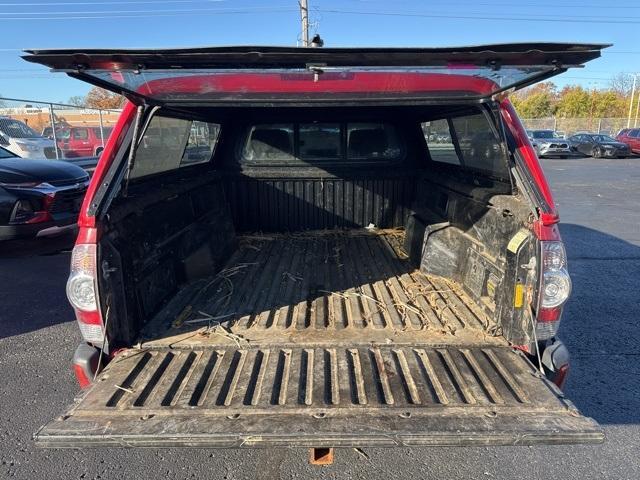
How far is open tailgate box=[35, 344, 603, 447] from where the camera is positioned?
1.73 m

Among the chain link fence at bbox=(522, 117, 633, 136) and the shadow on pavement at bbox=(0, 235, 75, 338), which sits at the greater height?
the chain link fence at bbox=(522, 117, 633, 136)

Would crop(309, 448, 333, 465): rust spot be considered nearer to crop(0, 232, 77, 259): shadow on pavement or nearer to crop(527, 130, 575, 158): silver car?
crop(0, 232, 77, 259): shadow on pavement

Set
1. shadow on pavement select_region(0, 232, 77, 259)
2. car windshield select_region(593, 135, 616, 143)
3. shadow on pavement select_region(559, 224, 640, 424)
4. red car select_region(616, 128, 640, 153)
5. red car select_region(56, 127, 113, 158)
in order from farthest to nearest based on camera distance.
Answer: car windshield select_region(593, 135, 616, 143) < red car select_region(616, 128, 640, 153) < red car select_region(56, 127, 113, 158) < shadow on pavement select_region(0, 232, 77, 259) < shadow on pavement select_region(559, 224, 640, 424)

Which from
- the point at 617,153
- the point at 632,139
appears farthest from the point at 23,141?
the point at 632,139

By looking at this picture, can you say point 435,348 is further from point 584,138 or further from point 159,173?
point 584,138

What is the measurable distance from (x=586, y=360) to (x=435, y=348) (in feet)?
5.90

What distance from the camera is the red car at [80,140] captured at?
596 inches

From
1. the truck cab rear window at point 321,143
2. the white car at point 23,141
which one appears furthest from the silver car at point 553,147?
the white car at point 23,141

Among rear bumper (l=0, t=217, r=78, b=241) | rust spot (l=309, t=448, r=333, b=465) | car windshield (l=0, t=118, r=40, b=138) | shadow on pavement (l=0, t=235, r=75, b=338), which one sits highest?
car windshield (l=0, t=118, r=40, b=138)

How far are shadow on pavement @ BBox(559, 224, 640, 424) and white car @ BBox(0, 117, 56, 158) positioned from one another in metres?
13.2

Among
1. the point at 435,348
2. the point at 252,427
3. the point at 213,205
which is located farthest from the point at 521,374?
the point at 213,205

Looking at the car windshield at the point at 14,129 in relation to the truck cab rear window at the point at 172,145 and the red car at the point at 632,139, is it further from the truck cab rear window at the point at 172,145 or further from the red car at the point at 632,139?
the red car at the point at 632,139

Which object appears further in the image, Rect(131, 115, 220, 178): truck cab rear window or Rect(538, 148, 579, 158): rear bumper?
Rect(538, 148, 579, 158): rear bumper

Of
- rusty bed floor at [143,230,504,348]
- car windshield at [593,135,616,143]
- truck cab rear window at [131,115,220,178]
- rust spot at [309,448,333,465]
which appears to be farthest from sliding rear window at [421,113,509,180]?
car windshield at [593,135,616,143]
